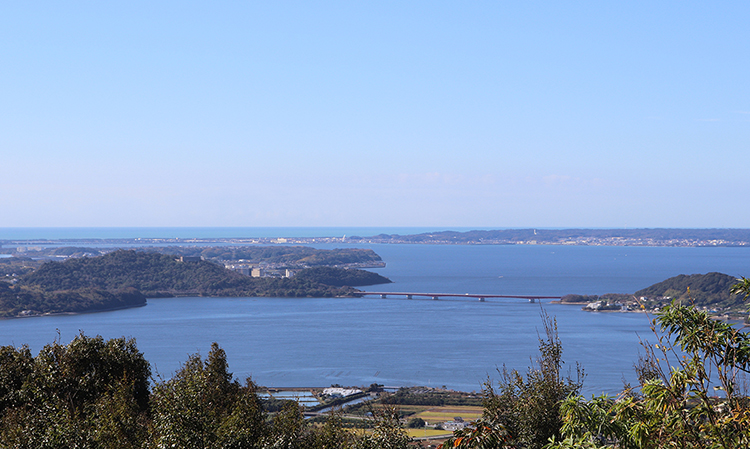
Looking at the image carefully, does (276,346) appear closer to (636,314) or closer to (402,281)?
(636,314)

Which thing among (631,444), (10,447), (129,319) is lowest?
(129,319)

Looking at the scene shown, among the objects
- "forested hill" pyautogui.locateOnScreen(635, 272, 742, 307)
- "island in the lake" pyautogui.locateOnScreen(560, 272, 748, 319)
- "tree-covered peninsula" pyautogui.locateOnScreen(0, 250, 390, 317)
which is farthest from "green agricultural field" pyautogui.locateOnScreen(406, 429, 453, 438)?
"tree-covered peninsula" pyautogui.locateOnScreen(0, 250, 390, 317)

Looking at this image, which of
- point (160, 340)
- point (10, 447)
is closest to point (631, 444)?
point (10, 447)

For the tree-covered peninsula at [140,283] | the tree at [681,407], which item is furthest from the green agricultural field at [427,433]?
the tree-covered peninsula at [140,283]

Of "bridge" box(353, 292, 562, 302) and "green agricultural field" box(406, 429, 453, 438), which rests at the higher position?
"green agricultural field" box(406, 429, 453, 438)

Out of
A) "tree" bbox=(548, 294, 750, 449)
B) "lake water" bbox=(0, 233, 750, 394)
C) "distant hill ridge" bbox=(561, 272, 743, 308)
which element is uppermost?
"tree" bbox=(548, 294, 750, 449)

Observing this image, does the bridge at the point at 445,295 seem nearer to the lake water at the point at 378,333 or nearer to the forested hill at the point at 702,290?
the lake water at the point at 378,333

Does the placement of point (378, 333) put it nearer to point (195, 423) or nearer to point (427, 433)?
point (427, 433)

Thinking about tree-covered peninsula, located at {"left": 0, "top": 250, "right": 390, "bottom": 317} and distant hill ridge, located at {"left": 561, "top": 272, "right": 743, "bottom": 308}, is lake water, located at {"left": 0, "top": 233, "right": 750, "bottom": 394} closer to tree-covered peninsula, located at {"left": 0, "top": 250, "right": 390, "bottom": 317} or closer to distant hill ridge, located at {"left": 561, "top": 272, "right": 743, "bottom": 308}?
tree-covered peninsula, located at {"left": 0, "top": 250, "right": 390, "bottom": 317}
